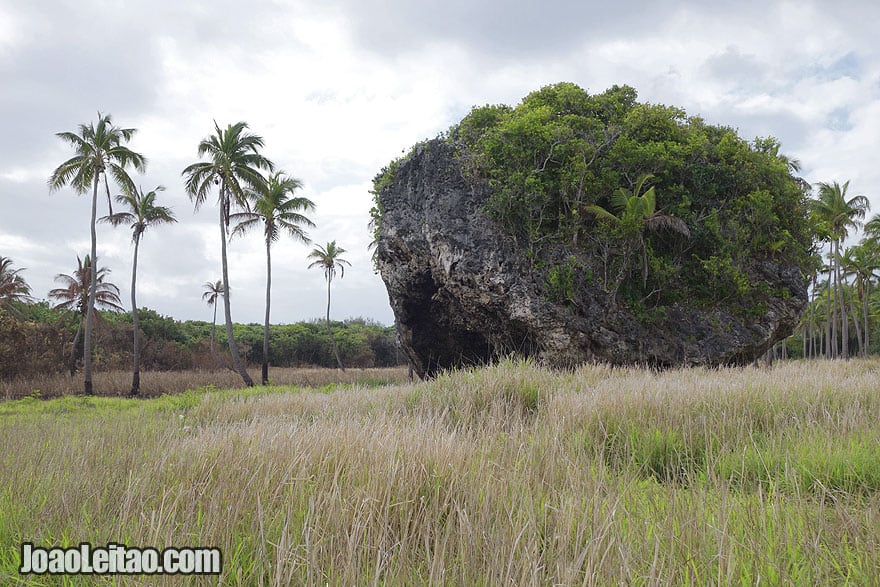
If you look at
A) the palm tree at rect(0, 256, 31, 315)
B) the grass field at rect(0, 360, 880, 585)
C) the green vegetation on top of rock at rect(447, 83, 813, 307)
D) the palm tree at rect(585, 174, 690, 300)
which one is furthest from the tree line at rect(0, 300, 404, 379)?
the grass field at rect(0, 360, 880, 585)

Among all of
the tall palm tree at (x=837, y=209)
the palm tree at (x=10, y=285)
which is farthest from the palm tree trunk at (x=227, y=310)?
the tall palm tree at (x=837, y=209)

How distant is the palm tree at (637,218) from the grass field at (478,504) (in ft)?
27.6

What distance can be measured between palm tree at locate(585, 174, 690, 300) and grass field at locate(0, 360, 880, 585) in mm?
8411

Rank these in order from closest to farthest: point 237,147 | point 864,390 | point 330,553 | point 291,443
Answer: point 330,553
point 291,443
point 864,390
point 237,147

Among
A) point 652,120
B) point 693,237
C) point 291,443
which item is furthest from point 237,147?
point 291,443

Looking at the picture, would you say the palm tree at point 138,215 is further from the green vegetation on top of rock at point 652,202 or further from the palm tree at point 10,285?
the green vegetation on top of rock at point 652,202

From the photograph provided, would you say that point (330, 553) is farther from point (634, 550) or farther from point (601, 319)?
point (601, 319)

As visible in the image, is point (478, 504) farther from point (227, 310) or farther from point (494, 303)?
point (227, 310)

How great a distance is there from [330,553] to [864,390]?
6975 mm

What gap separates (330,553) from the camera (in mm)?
2062

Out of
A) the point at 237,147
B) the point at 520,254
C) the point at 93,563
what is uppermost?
the point at 237,147

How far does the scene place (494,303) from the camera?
13.6 m

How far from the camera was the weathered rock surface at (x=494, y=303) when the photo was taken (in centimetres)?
1291

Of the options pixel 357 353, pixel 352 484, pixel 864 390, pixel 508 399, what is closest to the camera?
pixel 352 484
